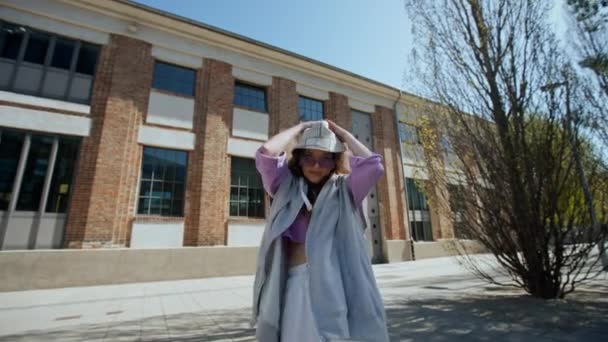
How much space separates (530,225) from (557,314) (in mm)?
1373

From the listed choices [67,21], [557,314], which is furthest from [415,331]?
[67,21]

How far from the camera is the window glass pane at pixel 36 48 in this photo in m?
8.55

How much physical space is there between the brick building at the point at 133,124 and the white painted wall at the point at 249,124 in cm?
5

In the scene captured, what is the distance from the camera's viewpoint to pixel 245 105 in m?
12.0

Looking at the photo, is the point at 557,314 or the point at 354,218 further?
the point at 557,314

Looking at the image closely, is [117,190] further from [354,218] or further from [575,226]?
[575,226]

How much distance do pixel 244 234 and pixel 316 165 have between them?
9.46 meters

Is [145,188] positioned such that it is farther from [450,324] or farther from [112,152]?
[450,324]

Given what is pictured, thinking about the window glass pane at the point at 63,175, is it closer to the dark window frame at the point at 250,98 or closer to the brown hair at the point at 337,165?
the dark window frame at the point at 250,98

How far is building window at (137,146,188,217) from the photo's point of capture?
931 cm

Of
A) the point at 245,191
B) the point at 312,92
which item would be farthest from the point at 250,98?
the point at 245,191

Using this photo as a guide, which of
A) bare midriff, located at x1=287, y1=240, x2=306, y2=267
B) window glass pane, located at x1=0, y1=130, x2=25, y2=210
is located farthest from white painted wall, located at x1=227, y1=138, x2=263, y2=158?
bare midriff, located at x1=287, y1=240, x2=306, y2=267

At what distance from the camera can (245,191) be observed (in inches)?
435

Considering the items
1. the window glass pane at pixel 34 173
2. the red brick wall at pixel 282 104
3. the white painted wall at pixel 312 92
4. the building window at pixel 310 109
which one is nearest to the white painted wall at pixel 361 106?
the white painted wall at pixel 312 92
